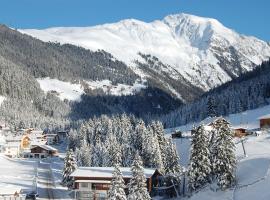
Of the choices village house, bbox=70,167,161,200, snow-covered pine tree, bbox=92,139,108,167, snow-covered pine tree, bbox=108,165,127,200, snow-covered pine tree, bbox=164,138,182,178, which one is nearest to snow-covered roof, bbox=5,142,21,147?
snow-covered pine tree, bbox=92,139,108,167

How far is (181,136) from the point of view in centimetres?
15438

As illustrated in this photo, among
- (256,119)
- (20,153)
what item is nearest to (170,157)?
(256,119)

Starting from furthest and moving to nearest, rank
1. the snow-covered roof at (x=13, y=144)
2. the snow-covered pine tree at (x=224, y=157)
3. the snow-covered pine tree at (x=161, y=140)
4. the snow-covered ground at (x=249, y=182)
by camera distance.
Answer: the snow-covered roof at (x=13, y=144), the snow-covered pine tree at (x=161, y=140), the snow-covered pine tree at (x=224, y=157), the snow-covered ground at (x=249, y=182)

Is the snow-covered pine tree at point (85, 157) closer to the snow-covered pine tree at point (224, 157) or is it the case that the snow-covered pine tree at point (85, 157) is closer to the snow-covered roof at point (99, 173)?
the snow-covered roof at point (99, 173)

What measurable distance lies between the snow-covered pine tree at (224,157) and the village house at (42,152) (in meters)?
113

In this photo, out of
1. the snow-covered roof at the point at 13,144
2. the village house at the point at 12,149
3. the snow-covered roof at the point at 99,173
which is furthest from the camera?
the snow-covered roof at the point at 13,144

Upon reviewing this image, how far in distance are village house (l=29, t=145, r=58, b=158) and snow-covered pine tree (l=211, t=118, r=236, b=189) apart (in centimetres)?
11292

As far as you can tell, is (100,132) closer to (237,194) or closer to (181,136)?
(181,136)

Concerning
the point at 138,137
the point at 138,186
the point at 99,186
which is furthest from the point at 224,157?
the point at 138,137

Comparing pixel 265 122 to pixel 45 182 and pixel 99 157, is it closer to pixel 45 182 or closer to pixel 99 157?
pixel 99 157

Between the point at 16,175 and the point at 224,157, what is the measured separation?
5574 centimetres

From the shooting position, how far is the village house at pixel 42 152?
188625mm

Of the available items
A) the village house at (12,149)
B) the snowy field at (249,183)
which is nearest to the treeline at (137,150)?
the snowy field at (249,183)

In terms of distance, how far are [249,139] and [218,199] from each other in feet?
131
